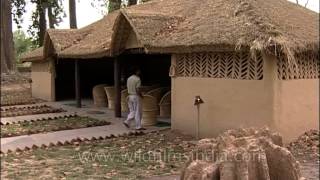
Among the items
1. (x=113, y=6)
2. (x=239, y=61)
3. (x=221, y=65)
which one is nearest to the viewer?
(x=239, y=61)

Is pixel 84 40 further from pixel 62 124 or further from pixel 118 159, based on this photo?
pixel 118 159

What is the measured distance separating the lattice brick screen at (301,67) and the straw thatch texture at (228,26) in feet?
1.41

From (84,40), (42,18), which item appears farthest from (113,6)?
(84,40)

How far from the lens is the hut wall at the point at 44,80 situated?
19094mm

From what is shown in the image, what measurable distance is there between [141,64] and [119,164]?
969cm

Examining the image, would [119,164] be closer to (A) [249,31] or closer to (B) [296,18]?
(A) [249,31]

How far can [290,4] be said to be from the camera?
11.9m

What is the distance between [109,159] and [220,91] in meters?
2.93

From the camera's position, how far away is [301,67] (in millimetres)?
9422

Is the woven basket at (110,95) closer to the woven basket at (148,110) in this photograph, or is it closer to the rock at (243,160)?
the woven basket at (148,110)

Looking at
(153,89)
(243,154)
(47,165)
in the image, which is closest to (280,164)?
(243,154)

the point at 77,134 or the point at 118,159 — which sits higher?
the point at 77,134

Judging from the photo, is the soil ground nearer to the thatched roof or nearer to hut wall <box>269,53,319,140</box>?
hut wall <box>269,53,319,140</box>

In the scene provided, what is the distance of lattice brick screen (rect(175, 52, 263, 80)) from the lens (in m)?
8.98
